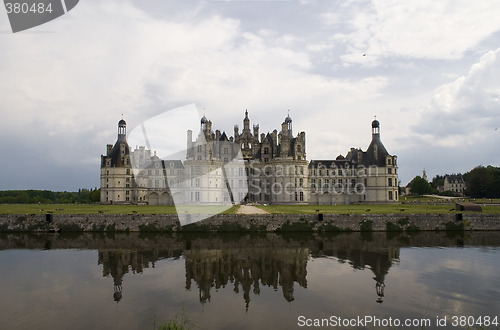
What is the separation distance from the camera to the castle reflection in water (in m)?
17.2

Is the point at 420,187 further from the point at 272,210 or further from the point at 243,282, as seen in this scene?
the point at 243,282

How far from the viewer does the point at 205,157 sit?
5962 cm

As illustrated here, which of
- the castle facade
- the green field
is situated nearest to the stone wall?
the green field

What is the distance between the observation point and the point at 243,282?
1753 cm

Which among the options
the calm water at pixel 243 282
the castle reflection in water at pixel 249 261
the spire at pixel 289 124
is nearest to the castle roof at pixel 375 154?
the spire at pixel 289 124

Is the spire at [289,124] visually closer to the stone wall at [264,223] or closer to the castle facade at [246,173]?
the castle facade at [246,173]

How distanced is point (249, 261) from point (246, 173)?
42.7 metres

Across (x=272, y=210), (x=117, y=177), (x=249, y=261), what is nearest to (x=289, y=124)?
(x=272, y=210)

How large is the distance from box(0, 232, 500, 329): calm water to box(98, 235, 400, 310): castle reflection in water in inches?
2.6

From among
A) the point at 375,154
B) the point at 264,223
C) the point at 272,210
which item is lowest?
the point at 264,223

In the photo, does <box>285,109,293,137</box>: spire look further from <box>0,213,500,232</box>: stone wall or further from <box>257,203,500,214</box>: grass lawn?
<box>0,213,500,232</box>: stone wall

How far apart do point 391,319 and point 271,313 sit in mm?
4429

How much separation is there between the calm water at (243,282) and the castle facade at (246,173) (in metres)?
31.3

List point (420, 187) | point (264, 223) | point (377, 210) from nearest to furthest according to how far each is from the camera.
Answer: point (264, 223)
point (377, 210)
point (420, 187)
